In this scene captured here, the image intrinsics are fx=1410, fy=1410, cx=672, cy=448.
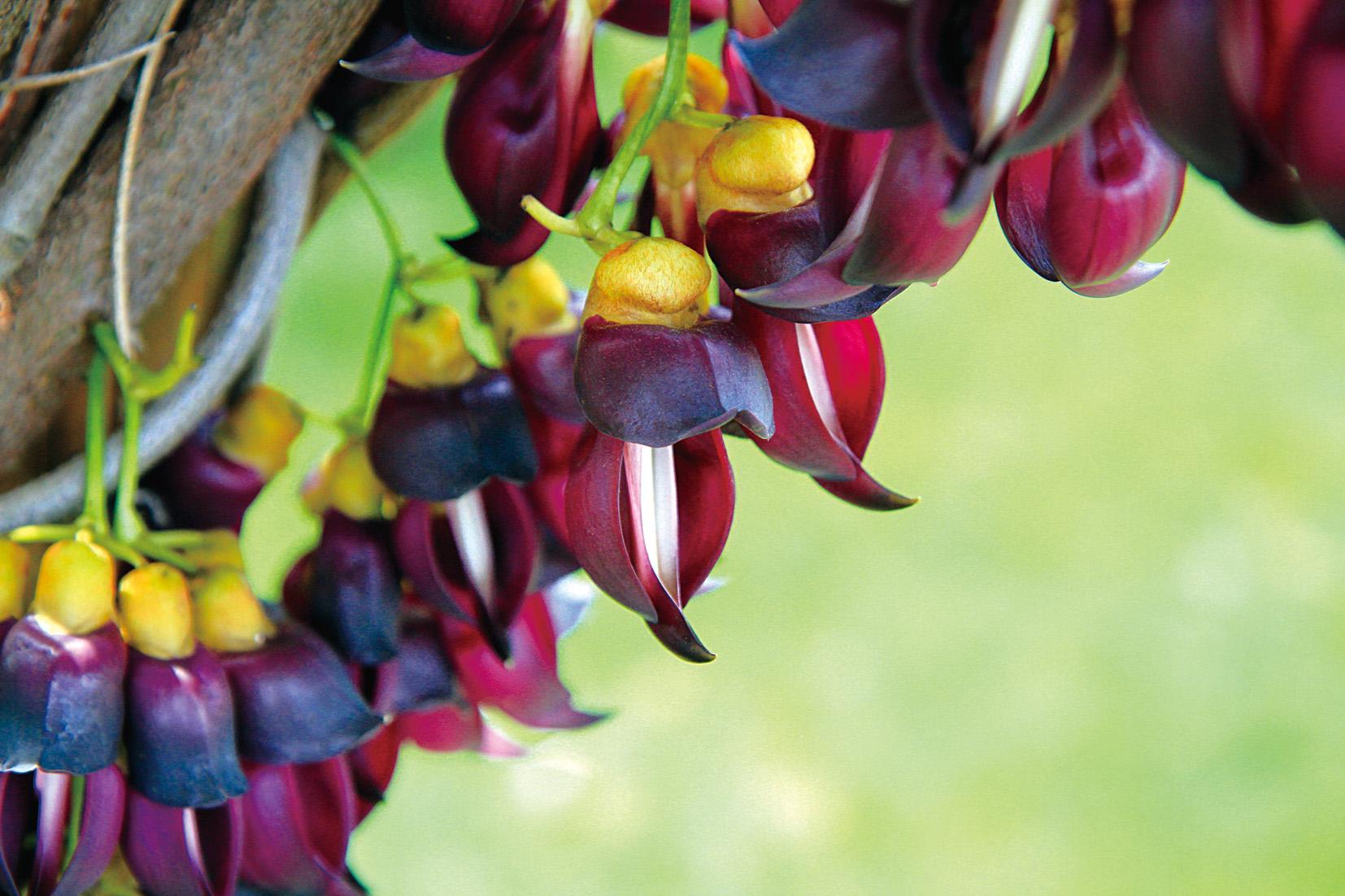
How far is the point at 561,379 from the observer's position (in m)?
0.38

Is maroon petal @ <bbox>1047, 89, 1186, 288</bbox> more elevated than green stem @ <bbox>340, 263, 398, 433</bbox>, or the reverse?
maroon petal @ <bbox>1047, 89, 1186, 288</bbox>

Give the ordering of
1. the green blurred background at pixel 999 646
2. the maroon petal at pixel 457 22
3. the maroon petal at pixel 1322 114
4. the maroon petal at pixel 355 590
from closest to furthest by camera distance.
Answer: the maroon petal at pixel 1322 114
the maroon petal at pixel 457 22
the maroon petal at pixel 355 590
the green blurred background at pixel 999 646

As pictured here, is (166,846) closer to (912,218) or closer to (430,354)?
(430,354)

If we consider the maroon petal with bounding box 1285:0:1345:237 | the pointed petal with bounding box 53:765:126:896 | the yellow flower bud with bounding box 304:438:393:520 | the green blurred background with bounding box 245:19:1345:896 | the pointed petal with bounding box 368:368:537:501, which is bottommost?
the green blurred background with bounding box 245:19:1345:896

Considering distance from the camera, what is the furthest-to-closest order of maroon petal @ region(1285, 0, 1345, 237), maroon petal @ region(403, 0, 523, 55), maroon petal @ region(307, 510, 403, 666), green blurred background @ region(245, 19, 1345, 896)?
1. green blurred background @ region(245, 19, 1345, 896)
2. maroon petal @ region(307, 510, 403, 666)
3. maroon petal @ region(403, 0, 523, 55)
4. maroon petal @ region(1285, 0, 1345, 237)

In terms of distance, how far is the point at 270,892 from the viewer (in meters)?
0.39

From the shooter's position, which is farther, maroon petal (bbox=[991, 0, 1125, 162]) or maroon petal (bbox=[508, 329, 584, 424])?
maroon petal (bbox=[508, 329, 584, 424])

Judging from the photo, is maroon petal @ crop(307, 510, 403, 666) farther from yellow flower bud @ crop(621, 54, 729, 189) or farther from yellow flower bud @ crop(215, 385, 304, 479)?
yellow flower bud @ crop(621, 54, 729, 189)

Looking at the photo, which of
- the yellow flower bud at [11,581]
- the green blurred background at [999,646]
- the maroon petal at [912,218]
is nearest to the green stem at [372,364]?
the yellow flower bud at [11,581]

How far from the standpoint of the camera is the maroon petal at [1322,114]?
0.19 m

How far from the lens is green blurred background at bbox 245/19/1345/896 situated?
1.24 meters

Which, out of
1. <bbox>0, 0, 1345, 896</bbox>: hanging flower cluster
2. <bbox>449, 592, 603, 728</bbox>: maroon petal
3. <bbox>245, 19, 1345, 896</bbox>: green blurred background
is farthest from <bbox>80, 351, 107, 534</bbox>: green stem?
<bbox>245, 19, 1345, 896</bbox>: green blurred background

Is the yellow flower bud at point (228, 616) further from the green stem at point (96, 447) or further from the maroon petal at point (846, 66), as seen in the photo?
the maroon petal at point (846, 66)

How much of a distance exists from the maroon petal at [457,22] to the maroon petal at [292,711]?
0.17 meters
